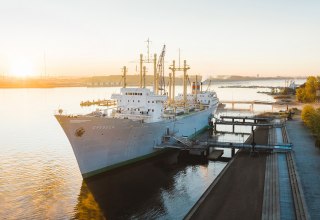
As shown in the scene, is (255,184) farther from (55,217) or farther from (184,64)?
(184,64)

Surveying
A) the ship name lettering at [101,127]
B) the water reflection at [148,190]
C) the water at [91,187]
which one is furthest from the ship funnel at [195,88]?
the ship name lettering at [101,127]

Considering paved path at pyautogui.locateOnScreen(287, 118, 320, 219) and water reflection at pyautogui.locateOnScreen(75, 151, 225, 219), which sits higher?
paved path at pyautogui.locateOnScreen(287, 118, 320, 219)

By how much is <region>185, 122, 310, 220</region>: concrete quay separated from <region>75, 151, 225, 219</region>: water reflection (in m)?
4.64

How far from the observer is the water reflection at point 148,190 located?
3069 centimetres

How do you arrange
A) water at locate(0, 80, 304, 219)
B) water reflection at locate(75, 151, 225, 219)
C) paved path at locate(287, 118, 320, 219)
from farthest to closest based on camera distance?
water reflection at locate(75, 151, 225, 219) < water at locate(0, 80, 304, 219) < paved path at locate(287, 118, 320, 219)

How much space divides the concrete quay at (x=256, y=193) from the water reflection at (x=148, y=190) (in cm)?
464

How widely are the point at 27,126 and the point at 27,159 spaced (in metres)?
35.5

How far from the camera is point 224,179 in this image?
31.5 meters

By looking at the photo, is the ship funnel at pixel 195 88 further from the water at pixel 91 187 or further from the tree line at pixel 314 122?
the water at pixel 91 187

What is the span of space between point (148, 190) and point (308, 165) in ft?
58.7

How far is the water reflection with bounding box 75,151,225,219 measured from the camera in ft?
101

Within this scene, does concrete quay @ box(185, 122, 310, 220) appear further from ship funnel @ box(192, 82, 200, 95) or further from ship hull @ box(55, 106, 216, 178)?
ship funnel @ box(192, 82, 200, 95)

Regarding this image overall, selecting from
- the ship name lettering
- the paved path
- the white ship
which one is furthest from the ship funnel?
the ship name lettering

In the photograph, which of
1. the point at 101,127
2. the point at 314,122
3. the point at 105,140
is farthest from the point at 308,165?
the point at 101,127
